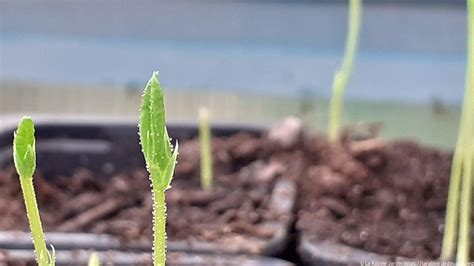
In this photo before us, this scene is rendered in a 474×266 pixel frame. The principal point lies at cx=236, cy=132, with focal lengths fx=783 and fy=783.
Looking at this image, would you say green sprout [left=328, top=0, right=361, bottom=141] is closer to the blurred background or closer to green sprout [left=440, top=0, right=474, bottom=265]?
green sprout [left=440, top=0, right=474, bottom=265]

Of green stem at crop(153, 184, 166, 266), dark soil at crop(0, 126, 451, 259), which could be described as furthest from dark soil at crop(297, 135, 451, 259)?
green stem at crop(153, 184, 166, 266)

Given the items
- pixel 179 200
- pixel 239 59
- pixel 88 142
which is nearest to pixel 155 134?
pixel 179 200

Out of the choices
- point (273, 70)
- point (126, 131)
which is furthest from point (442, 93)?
point (126, 131)

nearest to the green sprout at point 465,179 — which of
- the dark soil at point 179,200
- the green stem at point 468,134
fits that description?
the green stem at point 468,134

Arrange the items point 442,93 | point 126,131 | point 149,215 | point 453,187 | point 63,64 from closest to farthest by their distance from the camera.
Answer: point 453,187 → point 149,215 → point 126,131 → point 442,93 → point 63,64

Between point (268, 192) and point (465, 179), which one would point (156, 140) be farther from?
point (268, 192)

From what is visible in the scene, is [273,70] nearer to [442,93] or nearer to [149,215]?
[442,93]
